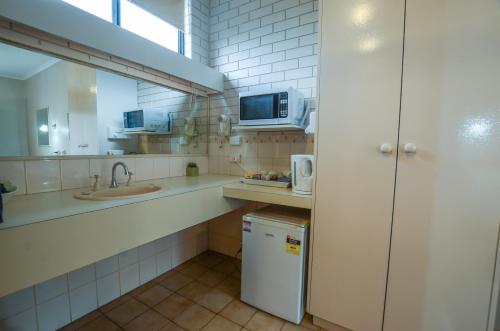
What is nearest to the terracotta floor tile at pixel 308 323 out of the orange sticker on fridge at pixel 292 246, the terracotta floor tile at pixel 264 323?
the terracotta floor tile at pixel 264 323

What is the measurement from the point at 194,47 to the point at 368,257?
247cm

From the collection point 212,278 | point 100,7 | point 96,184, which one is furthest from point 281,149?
point 100,7

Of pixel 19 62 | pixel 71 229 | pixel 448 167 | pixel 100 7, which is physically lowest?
pixel 71 229

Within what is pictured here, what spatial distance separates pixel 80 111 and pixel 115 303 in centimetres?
146

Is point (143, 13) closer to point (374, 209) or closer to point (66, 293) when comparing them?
point (66, 293)

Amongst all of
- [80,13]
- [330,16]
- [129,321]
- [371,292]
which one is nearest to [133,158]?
[80,13]

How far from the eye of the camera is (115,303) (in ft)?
5.47

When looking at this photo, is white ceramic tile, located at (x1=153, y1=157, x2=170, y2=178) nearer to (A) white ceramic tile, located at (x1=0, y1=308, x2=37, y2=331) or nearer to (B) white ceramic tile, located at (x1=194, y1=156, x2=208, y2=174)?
(B) white ceramic tile, located at (x1=194, y1=156, x2=208, y2=174)

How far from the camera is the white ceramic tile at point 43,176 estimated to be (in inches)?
50.6

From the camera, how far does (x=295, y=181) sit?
1.54m

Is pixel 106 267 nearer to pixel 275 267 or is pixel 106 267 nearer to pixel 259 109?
pixel 275 267

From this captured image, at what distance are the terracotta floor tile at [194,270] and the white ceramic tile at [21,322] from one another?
104cm

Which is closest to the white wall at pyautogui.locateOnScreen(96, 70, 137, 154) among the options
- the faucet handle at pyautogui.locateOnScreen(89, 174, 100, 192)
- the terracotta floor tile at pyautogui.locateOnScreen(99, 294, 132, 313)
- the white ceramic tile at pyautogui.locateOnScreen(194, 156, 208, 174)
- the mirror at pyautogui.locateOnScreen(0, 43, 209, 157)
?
the mirror at pyautogui.locateOnScreen(0, 43, 209, 157)

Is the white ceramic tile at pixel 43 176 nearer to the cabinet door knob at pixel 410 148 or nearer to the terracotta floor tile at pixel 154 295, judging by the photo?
the terracotta floor tile at pixel 154 295
